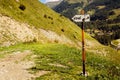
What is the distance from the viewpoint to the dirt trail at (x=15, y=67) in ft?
64.4

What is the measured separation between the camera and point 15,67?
22.7 metres

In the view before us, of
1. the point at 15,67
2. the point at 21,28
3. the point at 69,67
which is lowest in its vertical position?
the point at 69,67

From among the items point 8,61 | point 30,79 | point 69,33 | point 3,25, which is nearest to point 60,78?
point 30,79

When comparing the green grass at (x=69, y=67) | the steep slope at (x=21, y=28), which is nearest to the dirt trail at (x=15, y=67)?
the green grass at (x=69, y=67)

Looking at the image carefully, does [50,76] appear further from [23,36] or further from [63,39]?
[63,39]

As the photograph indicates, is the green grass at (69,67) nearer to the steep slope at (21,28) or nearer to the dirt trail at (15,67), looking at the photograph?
the dirt trail at (15,67)

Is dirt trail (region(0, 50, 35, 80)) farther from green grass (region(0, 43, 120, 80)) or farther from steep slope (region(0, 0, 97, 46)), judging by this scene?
steep slope (region(0, 0, 97, 46))

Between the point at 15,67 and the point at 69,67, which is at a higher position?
the point at 15,67

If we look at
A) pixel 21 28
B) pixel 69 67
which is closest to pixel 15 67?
pixel 69 67

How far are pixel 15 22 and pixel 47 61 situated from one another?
3191cm

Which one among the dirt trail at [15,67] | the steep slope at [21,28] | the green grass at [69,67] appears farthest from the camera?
the steep slope at [21,28]

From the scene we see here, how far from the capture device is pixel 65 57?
2712cm

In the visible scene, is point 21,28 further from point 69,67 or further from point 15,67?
point 69,67

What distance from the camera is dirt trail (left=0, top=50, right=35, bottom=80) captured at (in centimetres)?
1962
